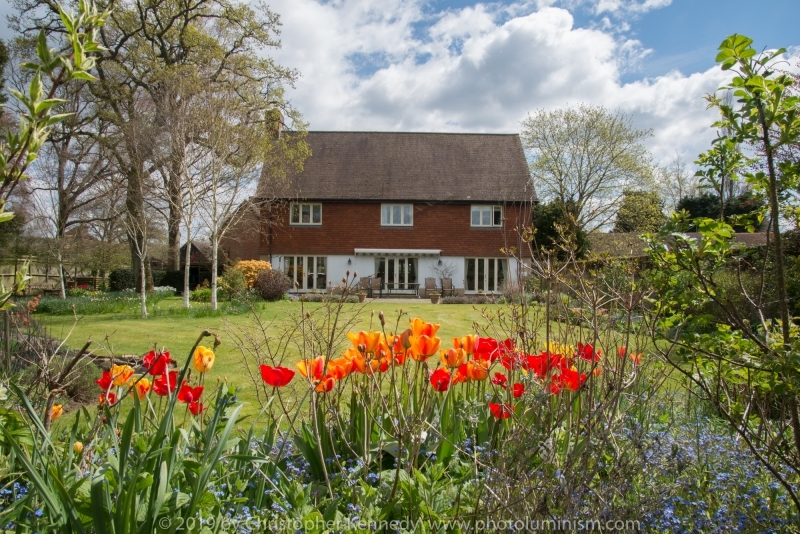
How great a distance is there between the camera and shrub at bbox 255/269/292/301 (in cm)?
2058

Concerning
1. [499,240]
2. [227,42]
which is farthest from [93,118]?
[499,240]

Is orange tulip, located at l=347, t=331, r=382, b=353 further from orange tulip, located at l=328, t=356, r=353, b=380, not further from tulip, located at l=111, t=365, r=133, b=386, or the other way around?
tulip, located at l=111, t=365, r=133, b=386

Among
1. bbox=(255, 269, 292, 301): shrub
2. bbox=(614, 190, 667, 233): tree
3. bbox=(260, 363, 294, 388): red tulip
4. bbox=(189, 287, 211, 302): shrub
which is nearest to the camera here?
bbox=(260, 363, 294, 388): red tulip

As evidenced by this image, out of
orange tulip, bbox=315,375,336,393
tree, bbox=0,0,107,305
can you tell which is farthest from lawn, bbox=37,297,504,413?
tree, bbox=0,0,107,305

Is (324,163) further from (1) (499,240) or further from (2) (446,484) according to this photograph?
(2) (446,484)

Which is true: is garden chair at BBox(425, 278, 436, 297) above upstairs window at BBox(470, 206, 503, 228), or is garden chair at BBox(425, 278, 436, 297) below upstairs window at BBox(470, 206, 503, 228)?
below

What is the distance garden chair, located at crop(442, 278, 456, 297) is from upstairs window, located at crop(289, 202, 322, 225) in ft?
23.0

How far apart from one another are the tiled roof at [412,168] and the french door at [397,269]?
121 inches

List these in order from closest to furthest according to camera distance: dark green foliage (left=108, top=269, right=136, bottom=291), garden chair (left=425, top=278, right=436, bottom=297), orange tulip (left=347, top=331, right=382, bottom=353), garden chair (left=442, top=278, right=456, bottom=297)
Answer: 1. orange tulip (left=347, top=331, right=382, bottom=353)
2. dark green foliage (left=108, top=269, right=136, bottom=291)
3. garden chair (left=442, top=278, right=456, bottom=297)
4. garden chair (left=425, top=278, right=436, bottom=297)

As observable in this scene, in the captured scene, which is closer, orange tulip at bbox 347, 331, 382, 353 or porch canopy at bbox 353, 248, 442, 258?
orange tulip at bbox 347, 331, 382, 353

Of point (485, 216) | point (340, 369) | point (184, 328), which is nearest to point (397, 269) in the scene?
point (485, 216)

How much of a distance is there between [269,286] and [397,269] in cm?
782

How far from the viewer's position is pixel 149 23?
22.5 meters

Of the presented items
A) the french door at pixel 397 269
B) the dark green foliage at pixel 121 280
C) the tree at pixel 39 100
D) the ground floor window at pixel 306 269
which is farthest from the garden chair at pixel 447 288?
the tree at pixel 39 100
